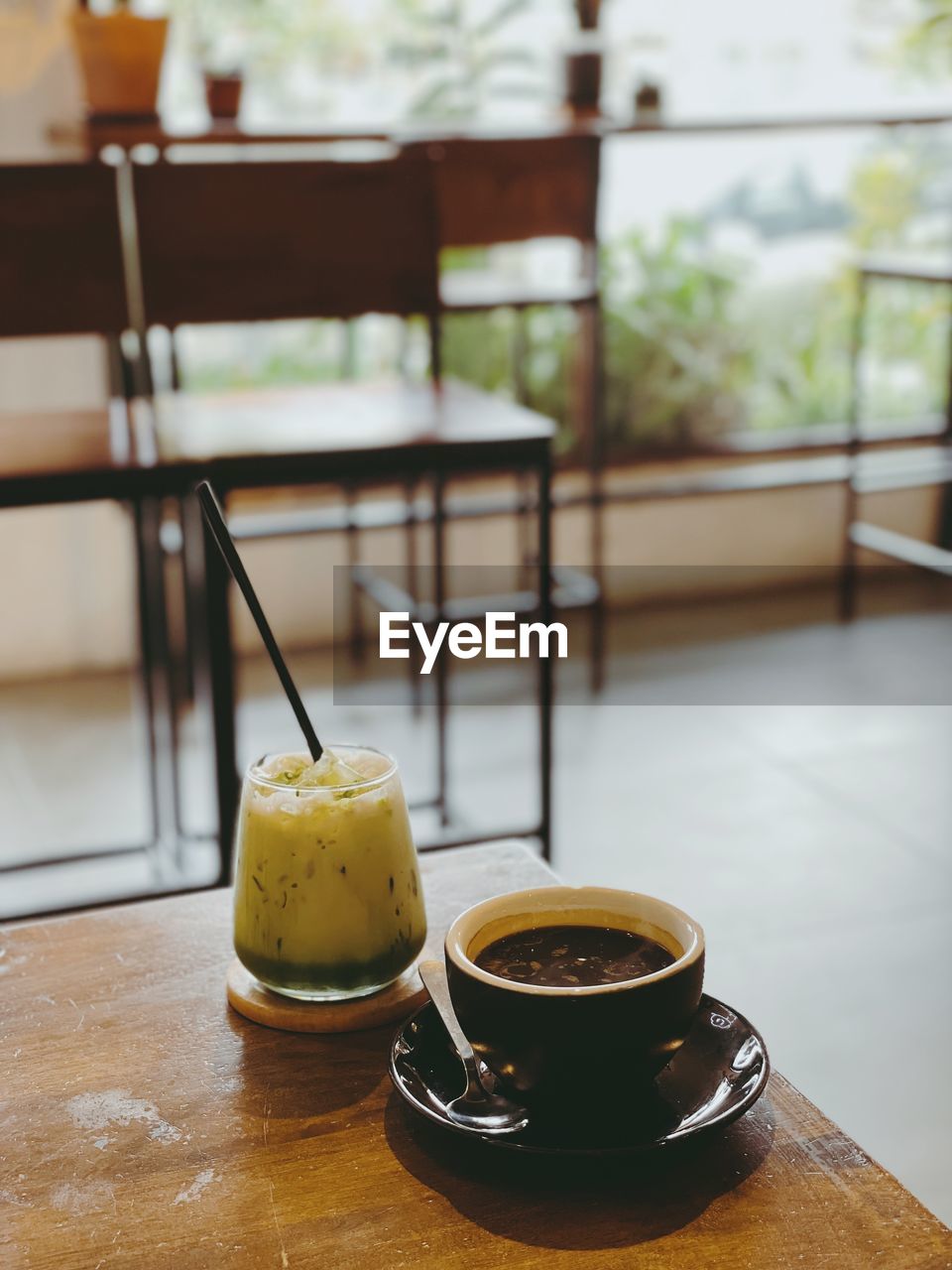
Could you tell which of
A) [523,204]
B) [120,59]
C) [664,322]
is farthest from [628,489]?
[120,59]

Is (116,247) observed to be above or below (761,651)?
above

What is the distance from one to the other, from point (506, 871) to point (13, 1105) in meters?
0.35

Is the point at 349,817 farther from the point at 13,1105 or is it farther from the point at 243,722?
the point at 243,722

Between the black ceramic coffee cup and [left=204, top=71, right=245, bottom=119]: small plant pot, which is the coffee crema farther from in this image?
[left=204, top=71, right=245, bottom=119]: small plant pot

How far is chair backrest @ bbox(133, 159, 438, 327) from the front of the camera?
93.7 inches

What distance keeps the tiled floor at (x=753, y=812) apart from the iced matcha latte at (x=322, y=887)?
975 millimetres

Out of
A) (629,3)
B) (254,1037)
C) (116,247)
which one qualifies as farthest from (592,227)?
(254,1037)

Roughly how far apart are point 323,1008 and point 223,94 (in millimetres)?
2707

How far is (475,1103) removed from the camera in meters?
0.70

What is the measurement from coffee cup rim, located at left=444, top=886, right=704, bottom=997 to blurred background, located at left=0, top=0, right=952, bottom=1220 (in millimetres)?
1127

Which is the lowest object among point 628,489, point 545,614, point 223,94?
point 628,489

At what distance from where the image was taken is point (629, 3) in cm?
381

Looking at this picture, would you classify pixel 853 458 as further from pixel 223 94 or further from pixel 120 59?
pixel 120 59

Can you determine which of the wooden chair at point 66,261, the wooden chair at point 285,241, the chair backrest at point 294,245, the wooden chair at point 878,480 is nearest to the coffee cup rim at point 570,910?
the wooden chair at point 66,261
